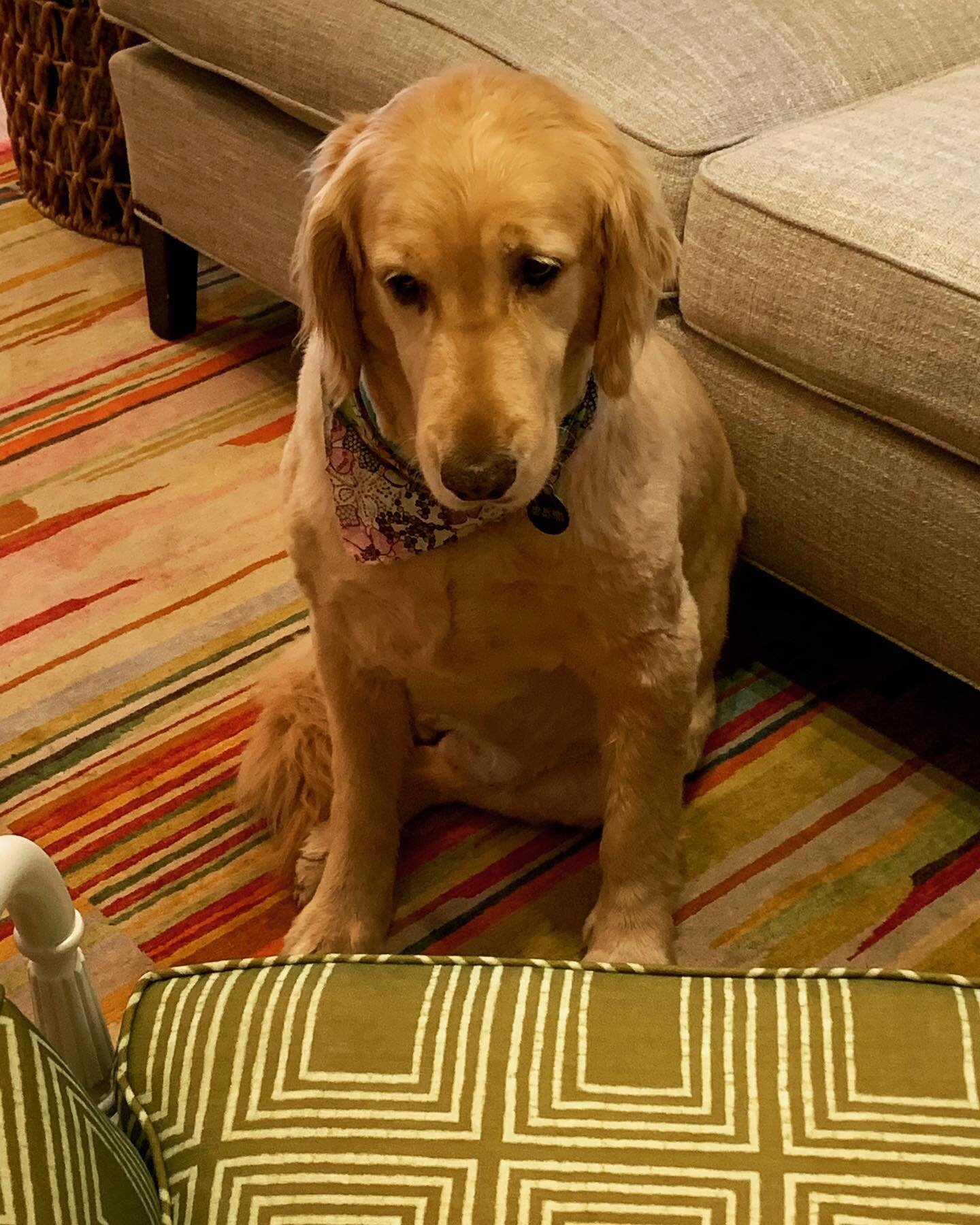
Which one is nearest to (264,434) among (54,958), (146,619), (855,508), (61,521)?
(61,521)

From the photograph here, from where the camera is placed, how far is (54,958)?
37.4 inches

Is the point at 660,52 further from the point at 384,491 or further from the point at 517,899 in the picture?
the point at 517,899

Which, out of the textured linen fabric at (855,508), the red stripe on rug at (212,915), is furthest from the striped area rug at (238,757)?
the textured linen fabric at (855,508)

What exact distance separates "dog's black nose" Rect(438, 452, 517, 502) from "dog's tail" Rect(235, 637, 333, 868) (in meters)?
0.59

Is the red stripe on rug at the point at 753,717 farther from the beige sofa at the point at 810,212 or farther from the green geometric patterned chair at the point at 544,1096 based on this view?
the green geometric patterned chair at the point at 544,1096

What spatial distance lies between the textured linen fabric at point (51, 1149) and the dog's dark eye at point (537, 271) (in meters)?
0.68

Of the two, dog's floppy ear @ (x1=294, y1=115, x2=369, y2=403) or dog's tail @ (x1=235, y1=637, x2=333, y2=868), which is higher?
dog's floppy ear @ (x1=294, y1=115, x2=369, y2=403)

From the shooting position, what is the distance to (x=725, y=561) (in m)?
1.68

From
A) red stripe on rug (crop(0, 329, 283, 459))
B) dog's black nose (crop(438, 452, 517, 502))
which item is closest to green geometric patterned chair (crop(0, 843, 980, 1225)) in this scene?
dog's black nose (crop(438, 452, 517, 502))

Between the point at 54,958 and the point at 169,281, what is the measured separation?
190cm

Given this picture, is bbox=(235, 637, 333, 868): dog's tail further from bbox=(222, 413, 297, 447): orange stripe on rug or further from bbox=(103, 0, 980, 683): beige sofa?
bbox=(222, 413, 297, 447): orange stripe on rug

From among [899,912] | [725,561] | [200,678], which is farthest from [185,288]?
[899,912]

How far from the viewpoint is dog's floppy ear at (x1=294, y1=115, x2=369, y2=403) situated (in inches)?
45.9

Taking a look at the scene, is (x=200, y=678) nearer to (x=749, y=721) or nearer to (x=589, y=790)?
(x=589, y=790)
